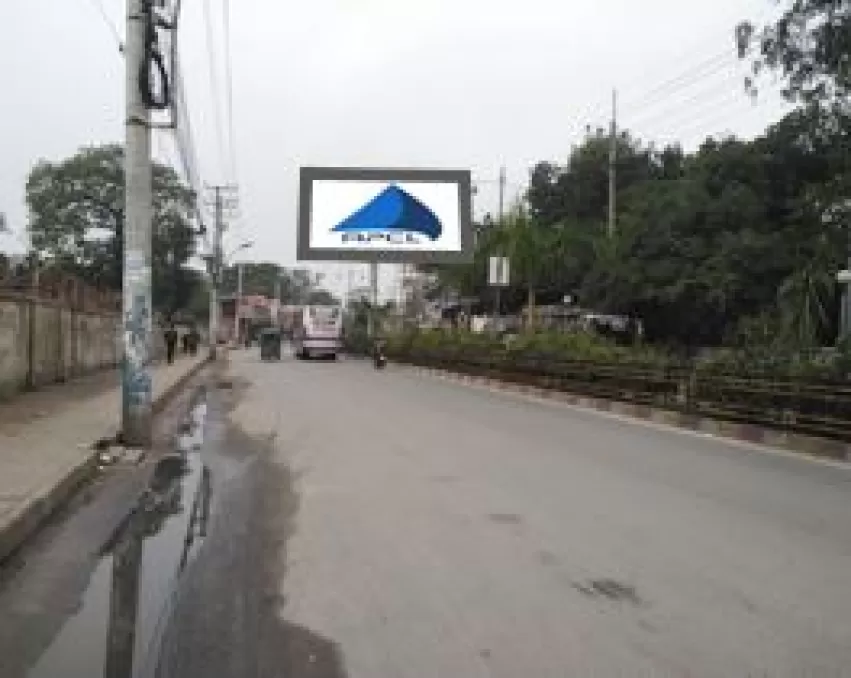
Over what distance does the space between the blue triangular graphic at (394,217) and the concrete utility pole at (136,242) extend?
39.1 m

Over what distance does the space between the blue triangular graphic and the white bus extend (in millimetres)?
7566

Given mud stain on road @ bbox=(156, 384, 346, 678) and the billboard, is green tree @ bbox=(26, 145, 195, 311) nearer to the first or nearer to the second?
the billboard

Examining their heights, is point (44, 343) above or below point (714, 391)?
above

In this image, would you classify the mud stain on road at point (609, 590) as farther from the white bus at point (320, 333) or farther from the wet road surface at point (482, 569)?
the white bus at point (320, 333)

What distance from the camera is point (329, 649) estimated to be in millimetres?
6145

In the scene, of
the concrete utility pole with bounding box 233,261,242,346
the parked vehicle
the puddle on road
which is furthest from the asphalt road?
the concrete utility pole with bounding box 233,261,242,346

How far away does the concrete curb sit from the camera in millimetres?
18016

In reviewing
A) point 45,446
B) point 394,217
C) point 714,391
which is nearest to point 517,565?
point 45,446

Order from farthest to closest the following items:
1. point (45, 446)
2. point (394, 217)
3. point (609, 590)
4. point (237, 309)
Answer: point (237, 309)
point (394, 217)
point (45, 446)
point (609, 590)

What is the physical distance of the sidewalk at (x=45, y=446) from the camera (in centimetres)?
1006

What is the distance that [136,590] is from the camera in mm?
7734

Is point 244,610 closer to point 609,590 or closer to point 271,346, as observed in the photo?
point 609,590

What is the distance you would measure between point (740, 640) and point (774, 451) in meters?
12.3

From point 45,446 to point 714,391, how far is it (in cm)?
1215
